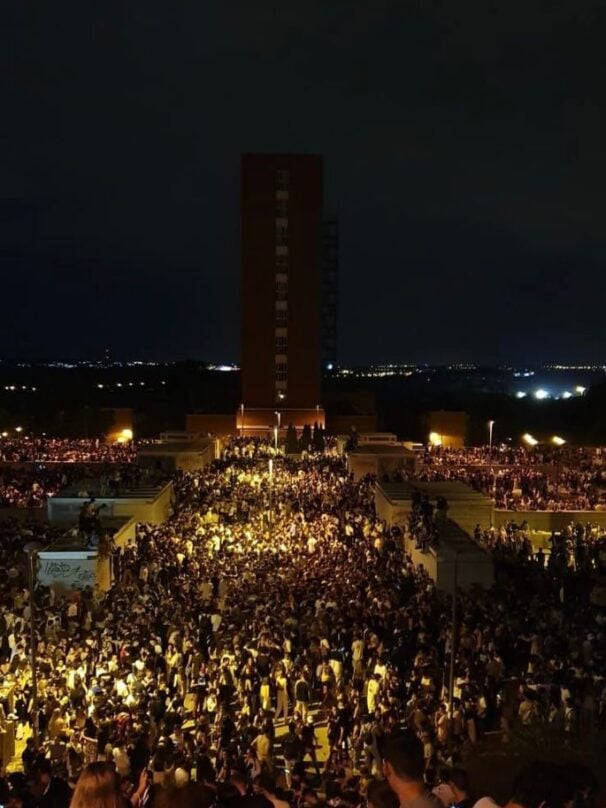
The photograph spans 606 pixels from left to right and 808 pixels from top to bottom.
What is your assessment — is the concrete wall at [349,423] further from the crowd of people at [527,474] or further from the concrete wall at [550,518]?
the concrete wall at [550,518]

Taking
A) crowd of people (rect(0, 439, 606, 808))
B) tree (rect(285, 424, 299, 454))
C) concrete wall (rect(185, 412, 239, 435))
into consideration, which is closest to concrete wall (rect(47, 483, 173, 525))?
crowd of people (rect(0, 439, 606, 808))

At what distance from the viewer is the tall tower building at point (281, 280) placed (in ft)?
164

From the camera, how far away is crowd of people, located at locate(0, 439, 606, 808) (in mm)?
7070

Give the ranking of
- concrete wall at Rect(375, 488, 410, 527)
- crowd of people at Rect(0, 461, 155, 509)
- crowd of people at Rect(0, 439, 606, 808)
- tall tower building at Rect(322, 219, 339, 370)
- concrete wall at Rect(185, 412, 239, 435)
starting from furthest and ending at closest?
1. tall tower building at Rect(322, 219, 339, 370)
2. concrete wall at Rect(185, 412, 239, 435)
3. crowd of people at Rect(0, 461, 155, 509)
4. concrete wall at Rect(375, 488, 410, 527)
5. crowd of people at Rect(0, 439, 606, 808)

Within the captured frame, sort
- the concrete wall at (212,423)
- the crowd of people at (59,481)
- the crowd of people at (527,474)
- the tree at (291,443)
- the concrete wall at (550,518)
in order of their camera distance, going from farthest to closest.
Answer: the concrete wall at (212,423)
the tree at (291,443)
the crowd of people at (527,474)
the concrete wall at (550,518)
the crowd of people at (59,481)

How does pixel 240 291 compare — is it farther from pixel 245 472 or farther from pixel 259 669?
pixel 259 669

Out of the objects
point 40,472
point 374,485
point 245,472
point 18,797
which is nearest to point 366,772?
point 18,797

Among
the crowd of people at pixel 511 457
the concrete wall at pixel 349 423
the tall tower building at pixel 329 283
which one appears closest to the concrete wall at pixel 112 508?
the crowd of people at pixel 511 457

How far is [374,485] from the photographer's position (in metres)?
28.0

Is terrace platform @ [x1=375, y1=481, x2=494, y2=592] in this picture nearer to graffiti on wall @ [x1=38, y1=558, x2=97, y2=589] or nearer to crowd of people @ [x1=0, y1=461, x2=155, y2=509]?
graffiti on wall @ [x1=38, y1=558, x2=97, y2=589]

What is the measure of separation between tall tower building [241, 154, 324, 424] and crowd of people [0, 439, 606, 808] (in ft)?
111

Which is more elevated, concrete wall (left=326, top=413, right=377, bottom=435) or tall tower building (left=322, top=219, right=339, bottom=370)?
tall tower building (left=322, top=219, right=339, bottom=370)

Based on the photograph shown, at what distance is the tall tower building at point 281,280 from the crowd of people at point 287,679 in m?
33.7

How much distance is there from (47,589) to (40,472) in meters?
17.5
